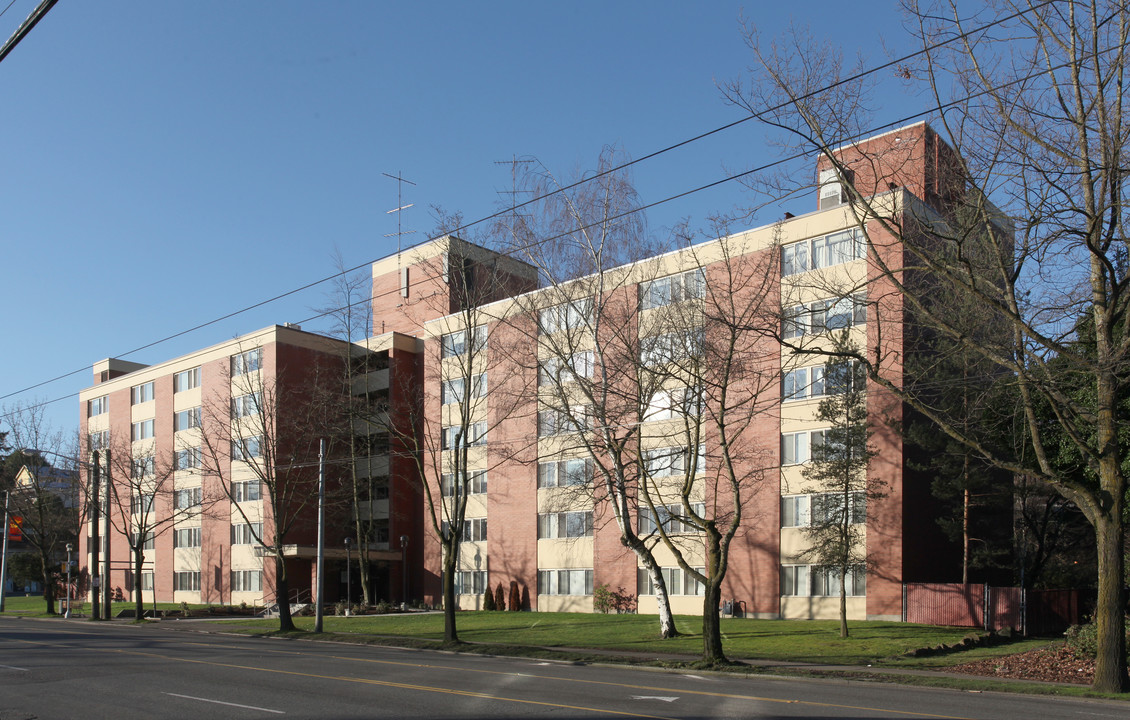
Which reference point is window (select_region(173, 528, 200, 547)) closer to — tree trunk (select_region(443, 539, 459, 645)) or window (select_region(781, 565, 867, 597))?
tree trunk (select_region(443, 539, 459, 645))

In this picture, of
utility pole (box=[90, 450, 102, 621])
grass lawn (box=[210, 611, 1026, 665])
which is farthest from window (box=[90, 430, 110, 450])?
grass lawn (box=[210, 611, 1026, 665])

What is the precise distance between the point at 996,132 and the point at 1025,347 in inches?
155

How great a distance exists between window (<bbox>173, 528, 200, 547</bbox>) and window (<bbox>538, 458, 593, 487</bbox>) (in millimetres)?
29053

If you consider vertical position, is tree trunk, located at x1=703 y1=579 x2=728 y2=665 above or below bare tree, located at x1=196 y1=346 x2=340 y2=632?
below

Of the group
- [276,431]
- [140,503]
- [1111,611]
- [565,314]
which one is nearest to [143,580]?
[140,503]

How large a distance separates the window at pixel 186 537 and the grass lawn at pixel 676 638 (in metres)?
22.1

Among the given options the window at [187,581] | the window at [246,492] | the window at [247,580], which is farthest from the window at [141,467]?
the window at [247,580]

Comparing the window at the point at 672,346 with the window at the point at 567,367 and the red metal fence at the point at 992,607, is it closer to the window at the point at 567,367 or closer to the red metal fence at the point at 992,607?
the window at the point at 567,367

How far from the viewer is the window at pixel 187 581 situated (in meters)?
63.4

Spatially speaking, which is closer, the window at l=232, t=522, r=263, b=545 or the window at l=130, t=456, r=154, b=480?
the window at l=130, t=456, r=154, b=480

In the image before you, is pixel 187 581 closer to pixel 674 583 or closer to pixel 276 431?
pixel 276 431

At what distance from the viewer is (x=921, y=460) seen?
3656cm

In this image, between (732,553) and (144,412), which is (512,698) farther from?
(144,412)

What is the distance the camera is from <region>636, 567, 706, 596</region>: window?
134ft
